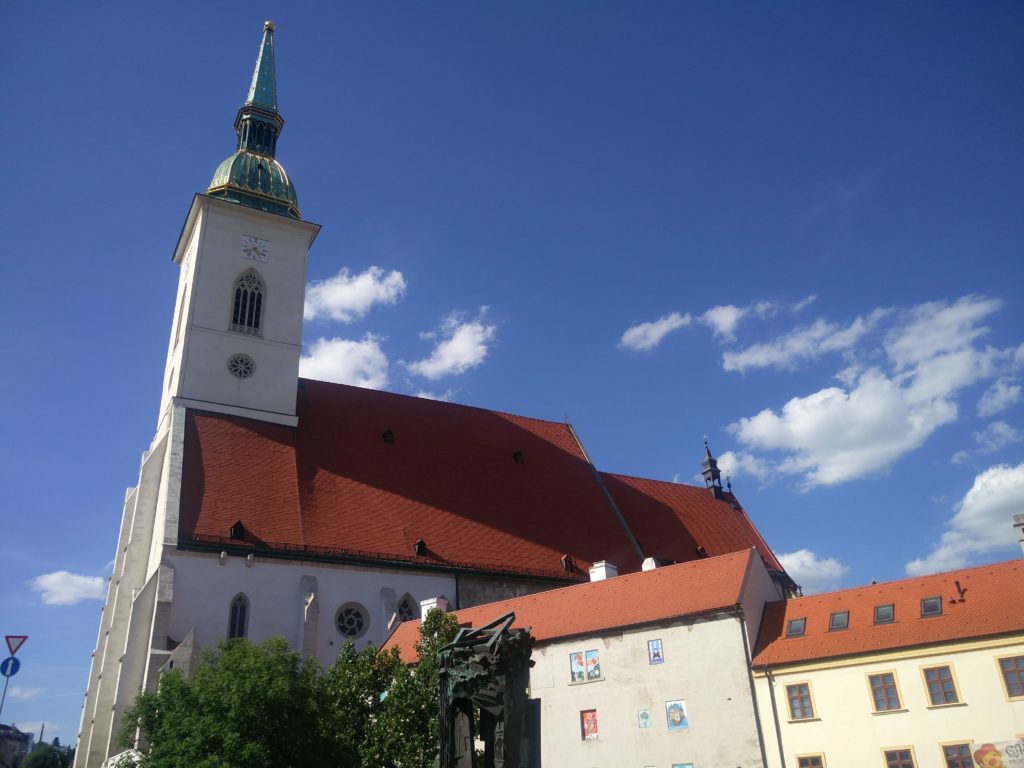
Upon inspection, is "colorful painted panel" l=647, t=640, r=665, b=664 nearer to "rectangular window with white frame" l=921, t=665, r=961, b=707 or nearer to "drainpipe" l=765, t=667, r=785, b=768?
"drainpipe" l=765, t=667, r=785, b=768

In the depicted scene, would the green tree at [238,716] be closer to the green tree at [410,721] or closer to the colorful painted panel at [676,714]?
the green tree at [410,721]

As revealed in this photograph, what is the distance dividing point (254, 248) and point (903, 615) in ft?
81.0

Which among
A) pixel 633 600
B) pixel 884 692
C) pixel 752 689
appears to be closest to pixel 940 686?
pixel 884 692

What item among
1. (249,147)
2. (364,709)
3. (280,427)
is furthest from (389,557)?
(249,147)

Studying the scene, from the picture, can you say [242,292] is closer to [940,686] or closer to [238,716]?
[238,716]

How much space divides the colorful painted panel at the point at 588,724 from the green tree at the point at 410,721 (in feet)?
11.7

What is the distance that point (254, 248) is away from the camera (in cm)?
3238

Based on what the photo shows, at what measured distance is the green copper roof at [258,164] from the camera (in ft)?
108

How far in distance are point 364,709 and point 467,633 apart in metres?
8.80

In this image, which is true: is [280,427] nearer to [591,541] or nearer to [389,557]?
[389,557]

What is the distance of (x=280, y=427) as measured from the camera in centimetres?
3000

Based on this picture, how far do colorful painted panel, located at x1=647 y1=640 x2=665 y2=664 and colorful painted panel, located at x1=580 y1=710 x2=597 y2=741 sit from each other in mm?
1792

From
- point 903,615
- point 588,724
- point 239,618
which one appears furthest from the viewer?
point 239,618

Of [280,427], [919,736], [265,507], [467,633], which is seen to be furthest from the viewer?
[280,427]
